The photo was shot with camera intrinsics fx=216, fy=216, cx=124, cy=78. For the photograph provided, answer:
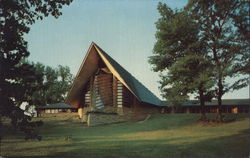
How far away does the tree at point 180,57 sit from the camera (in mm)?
17312

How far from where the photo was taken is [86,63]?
22.3 meters

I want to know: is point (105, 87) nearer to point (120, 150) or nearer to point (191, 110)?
point (120, 150)

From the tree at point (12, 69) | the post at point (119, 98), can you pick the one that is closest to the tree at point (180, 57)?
the post at point (119, 98)

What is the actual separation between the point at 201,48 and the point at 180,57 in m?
1.89

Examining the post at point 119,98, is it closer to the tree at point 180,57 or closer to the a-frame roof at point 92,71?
the a-frame roof at point 92,71

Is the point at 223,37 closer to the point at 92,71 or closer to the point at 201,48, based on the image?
the point at 201,48

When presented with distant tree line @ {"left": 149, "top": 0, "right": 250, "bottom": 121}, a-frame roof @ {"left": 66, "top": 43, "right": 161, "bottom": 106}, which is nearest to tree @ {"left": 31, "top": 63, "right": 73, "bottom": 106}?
a-frame roof @ {"left": 66, "top": 43, "right": 161, "bottom": 106}

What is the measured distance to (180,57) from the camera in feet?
62.5

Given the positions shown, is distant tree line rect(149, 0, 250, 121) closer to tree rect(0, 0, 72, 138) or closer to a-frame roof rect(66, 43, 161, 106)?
a-frame roof rect(66, 43, 161, 106)

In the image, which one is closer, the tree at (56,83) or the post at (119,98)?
the post at (119,98)

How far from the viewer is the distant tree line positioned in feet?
52.1

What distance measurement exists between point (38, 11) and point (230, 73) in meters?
13.5

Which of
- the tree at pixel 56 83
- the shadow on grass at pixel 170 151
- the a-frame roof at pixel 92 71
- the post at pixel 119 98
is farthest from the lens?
the tree at pixel 56 83

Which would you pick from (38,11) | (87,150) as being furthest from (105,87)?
(38,11)
